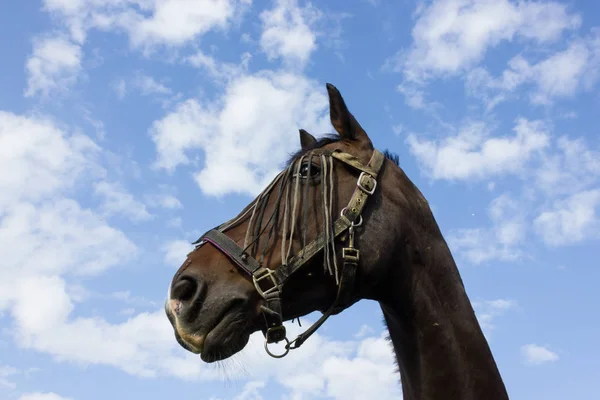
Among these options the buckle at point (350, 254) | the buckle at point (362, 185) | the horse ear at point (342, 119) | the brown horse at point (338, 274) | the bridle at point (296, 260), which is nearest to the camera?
the brown horse at point (338, 274)

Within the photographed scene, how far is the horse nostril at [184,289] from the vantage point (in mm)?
4062

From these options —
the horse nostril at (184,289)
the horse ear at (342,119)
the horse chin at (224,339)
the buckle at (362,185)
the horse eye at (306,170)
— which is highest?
the horse ear at (342,119)

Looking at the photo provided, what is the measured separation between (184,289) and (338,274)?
110cm

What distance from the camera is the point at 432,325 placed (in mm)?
4590

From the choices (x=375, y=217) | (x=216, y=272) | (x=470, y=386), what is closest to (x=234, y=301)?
(x=216, y=272)

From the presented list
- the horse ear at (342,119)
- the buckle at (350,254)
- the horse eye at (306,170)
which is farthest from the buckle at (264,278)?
the horse ear at (342,119)

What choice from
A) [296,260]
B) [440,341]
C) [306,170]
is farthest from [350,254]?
[440,341]

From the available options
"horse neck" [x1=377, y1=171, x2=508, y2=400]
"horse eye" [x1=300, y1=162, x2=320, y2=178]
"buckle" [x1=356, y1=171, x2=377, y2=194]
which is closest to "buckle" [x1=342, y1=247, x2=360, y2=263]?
"horse neck" [x1=377, y1=171, x2=508, y2=400]

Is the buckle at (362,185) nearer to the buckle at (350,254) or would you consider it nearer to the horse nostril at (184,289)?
the buckle at (350,254)

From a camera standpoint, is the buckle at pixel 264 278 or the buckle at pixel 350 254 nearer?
the buckle at pixel 264 278

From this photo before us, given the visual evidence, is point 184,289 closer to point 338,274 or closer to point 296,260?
point 296,260

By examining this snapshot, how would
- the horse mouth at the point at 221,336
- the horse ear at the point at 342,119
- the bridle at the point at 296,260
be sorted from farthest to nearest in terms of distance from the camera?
the horse ear at the point at 342,119 → the bridle at the point at 296,260 → the horse mouth at the point at 221,336

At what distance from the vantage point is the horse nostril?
13.3 ft

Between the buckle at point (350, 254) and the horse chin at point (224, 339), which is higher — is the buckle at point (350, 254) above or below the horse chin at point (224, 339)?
above
